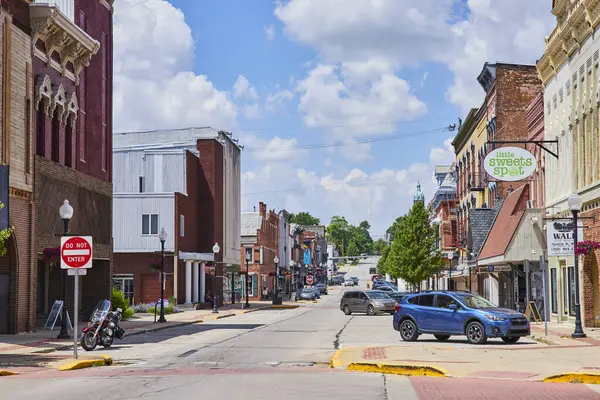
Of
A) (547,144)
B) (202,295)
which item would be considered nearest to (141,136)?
(202,295)

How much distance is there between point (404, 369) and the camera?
18672 mm

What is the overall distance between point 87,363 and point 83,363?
0.51 feet

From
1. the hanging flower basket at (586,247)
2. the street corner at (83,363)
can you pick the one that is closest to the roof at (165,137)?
the hanging flower basket at (586,247)

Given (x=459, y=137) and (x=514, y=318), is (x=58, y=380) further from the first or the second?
(x=459, y=137)

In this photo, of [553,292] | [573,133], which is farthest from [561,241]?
[553,292]

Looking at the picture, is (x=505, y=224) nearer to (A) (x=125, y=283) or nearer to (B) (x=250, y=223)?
(A) (x=125, y=283)

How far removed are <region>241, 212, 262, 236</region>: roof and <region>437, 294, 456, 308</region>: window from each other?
74859 mm

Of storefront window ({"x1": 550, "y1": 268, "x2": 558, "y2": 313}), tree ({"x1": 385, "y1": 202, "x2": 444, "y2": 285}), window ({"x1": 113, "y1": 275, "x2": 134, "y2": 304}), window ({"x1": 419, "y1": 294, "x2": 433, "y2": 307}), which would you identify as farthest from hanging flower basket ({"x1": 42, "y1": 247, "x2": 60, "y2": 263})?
tree ({"x1": 385, "y1": 202, "x2": 444, "y2": 285})

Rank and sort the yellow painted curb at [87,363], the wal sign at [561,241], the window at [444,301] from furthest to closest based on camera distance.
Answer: the wal sign at [561,241] < the window at [444,301] < the yellow painted curb at [87,363]

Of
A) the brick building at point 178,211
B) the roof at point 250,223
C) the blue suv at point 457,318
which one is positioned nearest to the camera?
the blue suv at point 457,318

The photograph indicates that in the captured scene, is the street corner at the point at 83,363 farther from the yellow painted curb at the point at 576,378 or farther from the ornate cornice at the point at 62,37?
the ornate cornice at the point at 62,37

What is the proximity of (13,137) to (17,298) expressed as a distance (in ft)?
18.2

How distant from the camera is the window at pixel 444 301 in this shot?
28.2 metres

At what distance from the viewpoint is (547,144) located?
39688 mm
